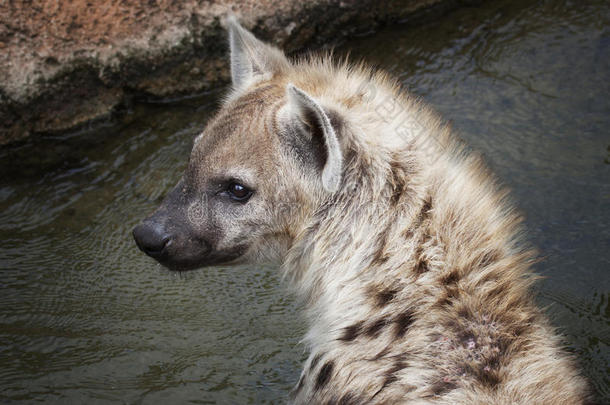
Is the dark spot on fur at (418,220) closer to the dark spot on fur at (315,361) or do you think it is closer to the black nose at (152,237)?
the dark spot on fur at (315,361)

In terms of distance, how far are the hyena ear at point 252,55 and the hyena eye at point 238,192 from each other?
1.50 ft

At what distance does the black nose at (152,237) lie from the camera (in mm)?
1704

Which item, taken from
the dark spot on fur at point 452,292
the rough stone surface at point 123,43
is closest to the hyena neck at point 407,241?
the dark spot on fur at point 452,292

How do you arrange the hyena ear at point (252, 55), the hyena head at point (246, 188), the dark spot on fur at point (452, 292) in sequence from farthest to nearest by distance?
the hyena ear at point (252, 55) < the hyena head at point (246, 188) < the dark spot on fur at point (452, 292)

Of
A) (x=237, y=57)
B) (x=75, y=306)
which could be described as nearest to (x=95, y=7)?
(x=237, y=57)

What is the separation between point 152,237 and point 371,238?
61 centimetres

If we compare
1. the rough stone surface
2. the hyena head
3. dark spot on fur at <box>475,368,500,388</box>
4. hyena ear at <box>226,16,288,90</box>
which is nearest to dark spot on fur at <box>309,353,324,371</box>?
the hyena head

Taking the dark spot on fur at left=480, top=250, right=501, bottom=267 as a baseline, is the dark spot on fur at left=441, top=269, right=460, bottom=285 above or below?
below

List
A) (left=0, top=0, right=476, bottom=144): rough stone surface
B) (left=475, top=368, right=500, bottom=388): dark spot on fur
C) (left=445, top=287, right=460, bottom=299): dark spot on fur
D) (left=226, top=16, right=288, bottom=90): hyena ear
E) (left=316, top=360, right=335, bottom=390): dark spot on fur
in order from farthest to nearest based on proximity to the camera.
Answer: (left=0, top=0, right=476, bottom=144): rough stone surface
(left=226, top=16, right=288, bottom=90): hyena ear
(left=316, top=360, right=335, bottom=390): dark spot on fur
(left=445, top=287, right=460, bottom=299): dark spot on fur
(left=475, top=368, right=500, bottom=388): dark spot on fur

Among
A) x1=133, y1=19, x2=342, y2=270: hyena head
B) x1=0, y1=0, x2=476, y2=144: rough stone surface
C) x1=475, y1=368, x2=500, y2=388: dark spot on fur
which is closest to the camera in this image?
x1=475, y1=368, x2=500, y2=388: dark spot on fur

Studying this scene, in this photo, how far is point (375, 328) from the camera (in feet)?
4.83

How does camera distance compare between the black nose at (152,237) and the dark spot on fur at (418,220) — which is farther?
the black nose at (152,237)

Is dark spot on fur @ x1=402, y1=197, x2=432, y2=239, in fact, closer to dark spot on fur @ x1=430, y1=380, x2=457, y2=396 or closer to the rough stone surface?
dark spot on fur @ x1=430, y1=380, x2=457, y2=396

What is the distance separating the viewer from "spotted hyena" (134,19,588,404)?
1.37 metres
